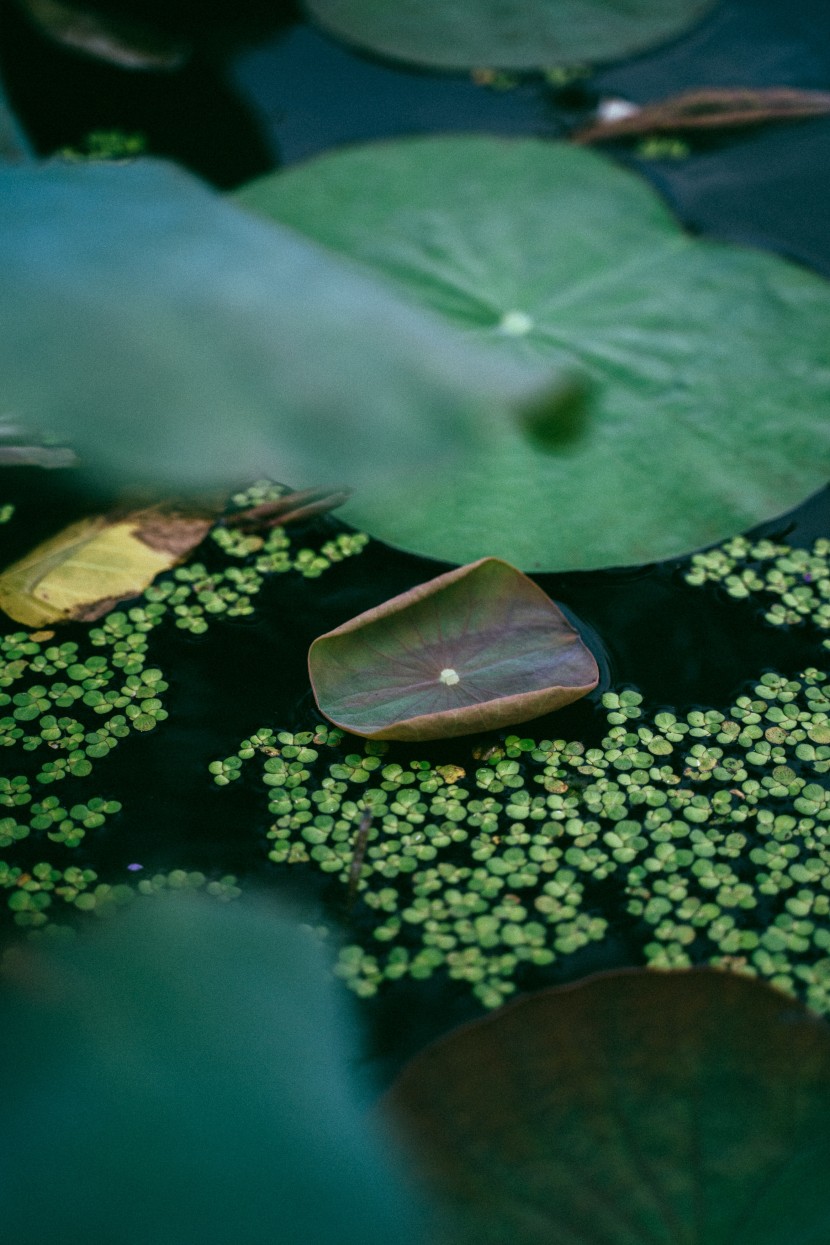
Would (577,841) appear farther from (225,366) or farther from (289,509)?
(225,366)

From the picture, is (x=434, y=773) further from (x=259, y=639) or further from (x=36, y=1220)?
(x=36, y=1220)

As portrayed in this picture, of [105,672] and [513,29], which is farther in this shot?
[513,29]

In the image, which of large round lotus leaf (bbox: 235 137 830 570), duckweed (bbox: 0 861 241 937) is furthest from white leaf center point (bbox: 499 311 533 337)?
duckweed (bbox: 0 861 241 937)

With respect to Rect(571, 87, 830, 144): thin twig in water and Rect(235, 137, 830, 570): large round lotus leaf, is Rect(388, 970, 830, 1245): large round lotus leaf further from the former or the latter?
Rect(571, 87, 830, 144): thin twig in water

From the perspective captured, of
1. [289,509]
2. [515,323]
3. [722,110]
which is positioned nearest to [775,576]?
[515,323]

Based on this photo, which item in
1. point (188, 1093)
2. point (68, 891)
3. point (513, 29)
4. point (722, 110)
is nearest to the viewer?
point (188, 1093)
